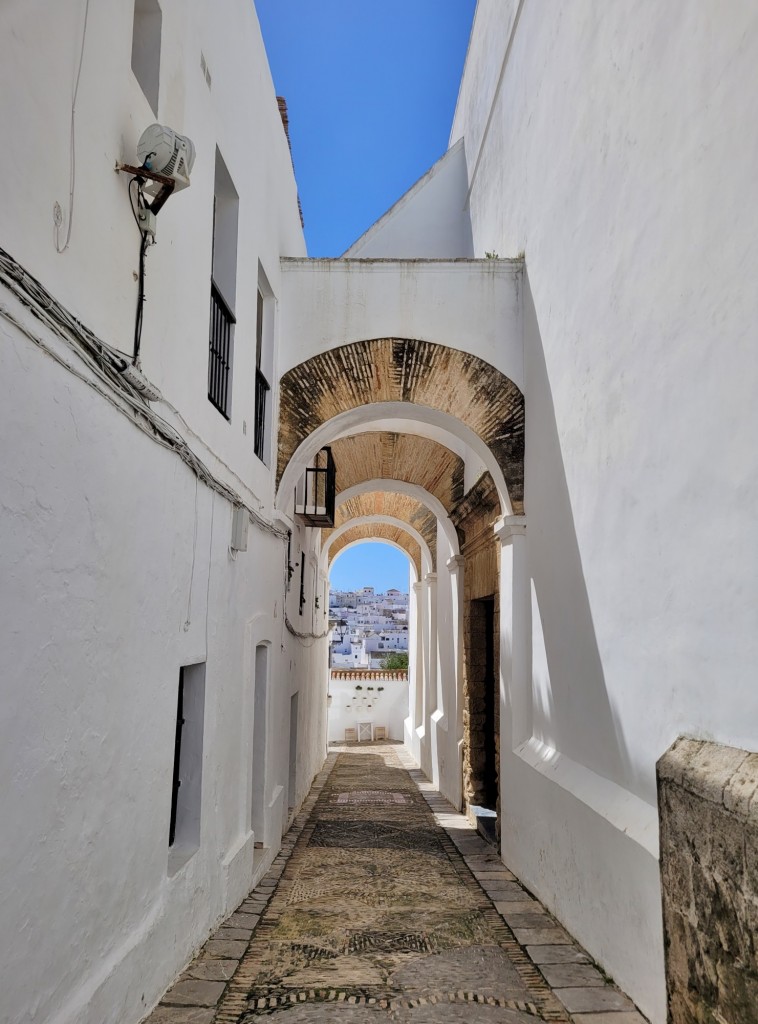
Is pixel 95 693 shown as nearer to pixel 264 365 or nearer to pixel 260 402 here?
pixel 260 402

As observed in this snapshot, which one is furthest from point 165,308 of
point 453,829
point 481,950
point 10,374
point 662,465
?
point 453,829

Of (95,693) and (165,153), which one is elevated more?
(165,153)

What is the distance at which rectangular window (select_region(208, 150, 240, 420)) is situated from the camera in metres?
4.90

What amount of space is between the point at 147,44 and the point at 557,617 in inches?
160

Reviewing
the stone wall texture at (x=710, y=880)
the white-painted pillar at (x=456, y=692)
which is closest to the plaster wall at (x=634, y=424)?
the stone wall texture at (x=710, y=880)

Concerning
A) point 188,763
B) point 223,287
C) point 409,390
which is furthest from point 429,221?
point 188,763

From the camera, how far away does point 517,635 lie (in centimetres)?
651

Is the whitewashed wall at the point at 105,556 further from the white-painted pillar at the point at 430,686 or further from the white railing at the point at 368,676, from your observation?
the white railing at the point at 368,676

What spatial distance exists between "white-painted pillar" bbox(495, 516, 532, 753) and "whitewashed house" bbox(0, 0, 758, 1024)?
3cm

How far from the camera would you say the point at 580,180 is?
4.86 m

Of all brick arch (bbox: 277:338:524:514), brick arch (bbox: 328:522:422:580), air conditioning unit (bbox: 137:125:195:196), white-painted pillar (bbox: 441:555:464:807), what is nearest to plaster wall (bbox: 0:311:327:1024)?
air conditioning unit (bbox: 137:125:195:196)

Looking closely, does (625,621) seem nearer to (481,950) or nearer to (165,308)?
(481,950)

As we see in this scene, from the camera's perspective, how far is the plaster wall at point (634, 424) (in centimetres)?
293

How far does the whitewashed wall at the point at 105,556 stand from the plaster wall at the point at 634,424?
216 cm
